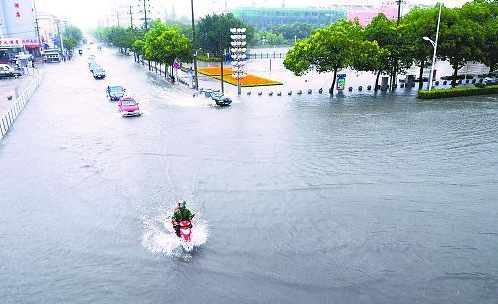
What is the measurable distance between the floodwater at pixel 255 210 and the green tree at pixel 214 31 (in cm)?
5827

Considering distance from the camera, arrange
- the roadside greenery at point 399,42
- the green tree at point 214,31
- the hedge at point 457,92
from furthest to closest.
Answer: the green tree at point 214,31
the roadside greenery at point 399,42
the hedge at point 457,92

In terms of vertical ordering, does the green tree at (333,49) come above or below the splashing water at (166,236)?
above

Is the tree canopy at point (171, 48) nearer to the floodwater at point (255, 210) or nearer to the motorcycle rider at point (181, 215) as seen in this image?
the floodwater at point (255, 210)

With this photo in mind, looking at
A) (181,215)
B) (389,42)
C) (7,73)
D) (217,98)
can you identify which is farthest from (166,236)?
(7,73)

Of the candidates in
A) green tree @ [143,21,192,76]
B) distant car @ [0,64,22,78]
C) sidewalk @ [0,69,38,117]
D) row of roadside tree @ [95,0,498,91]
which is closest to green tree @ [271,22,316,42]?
green tree @ [143,21,192,76]

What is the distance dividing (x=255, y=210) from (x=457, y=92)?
32.3m

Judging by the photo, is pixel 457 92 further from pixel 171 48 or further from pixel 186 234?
pixel 186 234

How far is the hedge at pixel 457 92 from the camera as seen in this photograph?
1497 inches

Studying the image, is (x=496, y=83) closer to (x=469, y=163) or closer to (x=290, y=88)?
(x=290, y=88)

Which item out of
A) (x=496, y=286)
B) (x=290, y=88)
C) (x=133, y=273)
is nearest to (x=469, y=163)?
(x=496, y=286)

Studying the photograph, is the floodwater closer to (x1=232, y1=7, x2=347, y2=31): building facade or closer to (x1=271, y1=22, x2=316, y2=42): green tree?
(x1=271, y1=22, x2=316, y2=42): green tree

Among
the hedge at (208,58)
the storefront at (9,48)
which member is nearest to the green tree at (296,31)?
the hedge at (208,58)

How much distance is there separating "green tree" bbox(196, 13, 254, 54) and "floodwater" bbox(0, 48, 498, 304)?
191ft

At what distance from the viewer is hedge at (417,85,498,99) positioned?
38031 millimetres
